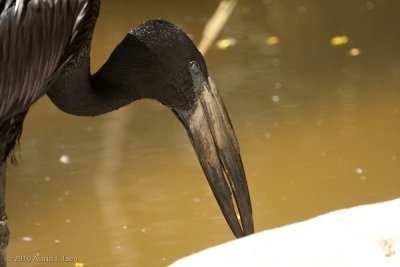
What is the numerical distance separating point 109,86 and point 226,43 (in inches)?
129

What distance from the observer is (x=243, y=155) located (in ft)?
17.4

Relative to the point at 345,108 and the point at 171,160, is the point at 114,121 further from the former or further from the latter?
the point at 345,108

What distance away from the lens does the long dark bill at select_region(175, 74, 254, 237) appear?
3859mm

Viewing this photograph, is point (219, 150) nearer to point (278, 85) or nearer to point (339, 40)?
point (278, 85)

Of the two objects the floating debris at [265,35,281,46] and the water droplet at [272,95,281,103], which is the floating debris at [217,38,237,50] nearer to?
the floating debris at [265,35,281,46]

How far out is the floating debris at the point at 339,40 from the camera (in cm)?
693

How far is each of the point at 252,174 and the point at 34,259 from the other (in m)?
1.24

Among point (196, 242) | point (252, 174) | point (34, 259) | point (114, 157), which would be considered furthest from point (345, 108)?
point (34, 259)

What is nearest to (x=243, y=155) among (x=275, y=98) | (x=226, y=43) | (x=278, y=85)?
(x=275, y=98)

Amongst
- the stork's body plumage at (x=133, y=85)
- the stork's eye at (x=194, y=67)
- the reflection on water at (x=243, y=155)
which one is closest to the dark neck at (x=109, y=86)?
the stork's body plumage at (x=133, y=85)

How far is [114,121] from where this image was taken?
19.3ft

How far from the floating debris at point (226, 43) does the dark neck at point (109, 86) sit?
3.15m

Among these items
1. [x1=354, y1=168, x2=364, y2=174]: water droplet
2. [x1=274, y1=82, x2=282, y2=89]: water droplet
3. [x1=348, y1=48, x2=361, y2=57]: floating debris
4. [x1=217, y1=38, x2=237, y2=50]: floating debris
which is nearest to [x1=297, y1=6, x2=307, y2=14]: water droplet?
[x1=217, y1=38, x2=237, y2=50]: floating debris

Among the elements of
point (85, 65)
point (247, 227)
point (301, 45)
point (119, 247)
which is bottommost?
point (301, 45)
